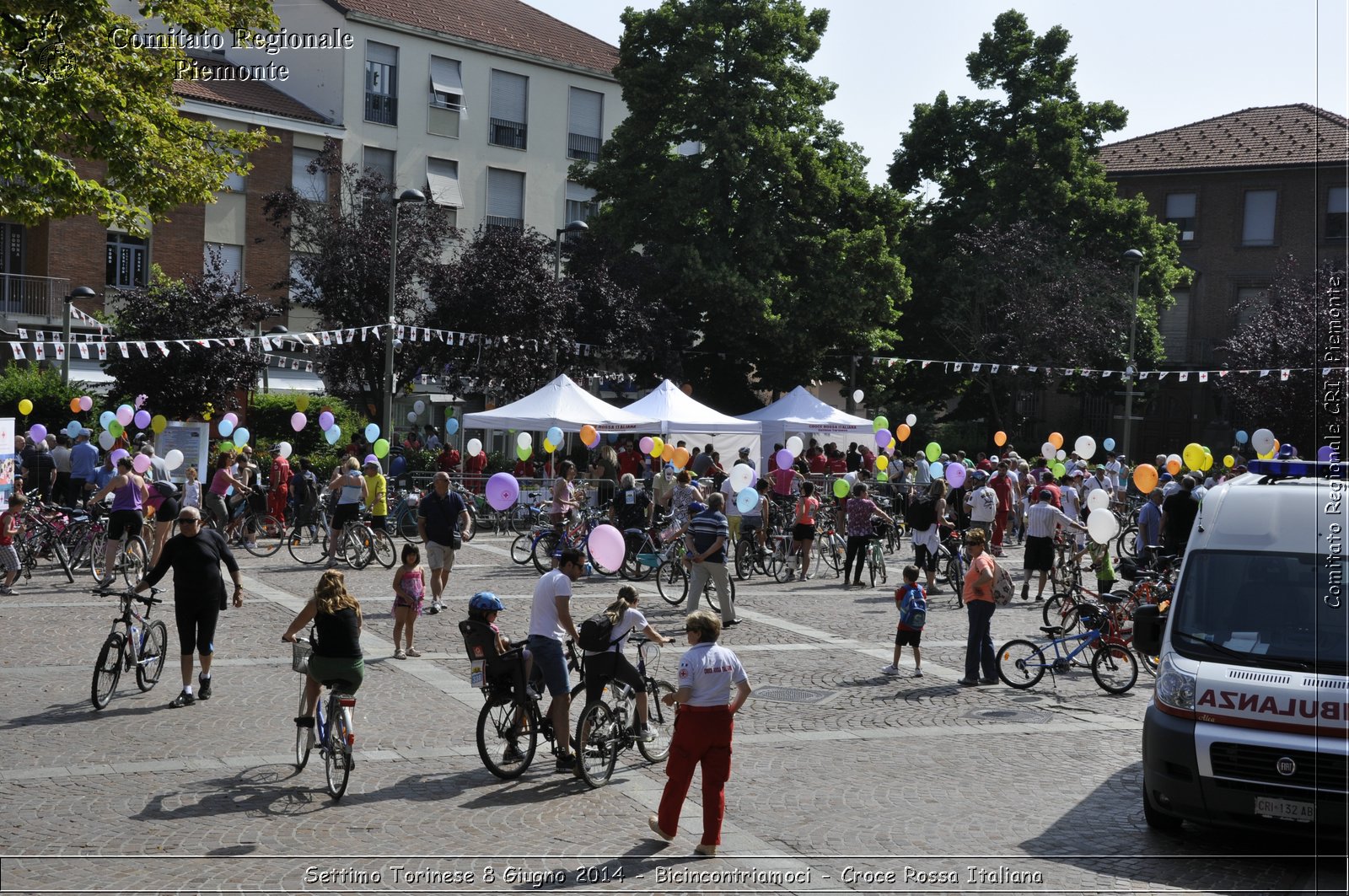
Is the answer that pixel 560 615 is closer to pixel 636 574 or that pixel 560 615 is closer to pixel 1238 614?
pixel 1238 614

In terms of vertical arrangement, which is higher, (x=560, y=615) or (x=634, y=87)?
(x=634, y=87)

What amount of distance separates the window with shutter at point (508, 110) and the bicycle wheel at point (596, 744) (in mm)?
40479

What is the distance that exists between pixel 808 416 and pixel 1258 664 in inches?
871

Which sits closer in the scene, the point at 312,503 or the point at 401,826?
the point at 401,826

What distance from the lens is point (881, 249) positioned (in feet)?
122

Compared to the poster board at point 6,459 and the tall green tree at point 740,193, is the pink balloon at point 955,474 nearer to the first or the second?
the tall green tree at point 740,193

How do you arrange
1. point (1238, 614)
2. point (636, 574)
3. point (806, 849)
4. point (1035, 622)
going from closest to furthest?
point (806, 849) < point (1238, 614) < point (1035, 622) < point (636, 574)

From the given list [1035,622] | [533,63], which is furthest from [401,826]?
[533,63]

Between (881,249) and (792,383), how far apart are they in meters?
4.73

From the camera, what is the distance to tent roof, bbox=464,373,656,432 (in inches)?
1005

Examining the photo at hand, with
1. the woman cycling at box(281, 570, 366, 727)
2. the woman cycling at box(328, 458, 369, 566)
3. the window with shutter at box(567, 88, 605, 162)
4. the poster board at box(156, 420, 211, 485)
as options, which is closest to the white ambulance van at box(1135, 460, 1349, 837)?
the woman cycling at box(281, 570, 366, 727)

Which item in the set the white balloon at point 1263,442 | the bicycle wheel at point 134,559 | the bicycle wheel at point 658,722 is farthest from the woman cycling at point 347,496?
the white balloon at point 1263,442

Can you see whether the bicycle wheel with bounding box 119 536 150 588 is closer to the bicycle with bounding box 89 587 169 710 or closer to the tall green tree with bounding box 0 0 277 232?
the tall green tree with bounding box 0 0 277 232

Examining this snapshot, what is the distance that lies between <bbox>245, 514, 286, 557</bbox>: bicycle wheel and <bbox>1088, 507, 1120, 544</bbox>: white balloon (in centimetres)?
1279
